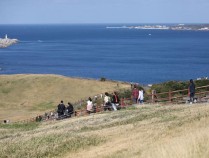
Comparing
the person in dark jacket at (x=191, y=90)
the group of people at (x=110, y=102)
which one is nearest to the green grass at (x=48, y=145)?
the group of people at (x=110, y=102)

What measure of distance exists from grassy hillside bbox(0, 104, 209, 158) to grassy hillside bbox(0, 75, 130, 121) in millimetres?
27216

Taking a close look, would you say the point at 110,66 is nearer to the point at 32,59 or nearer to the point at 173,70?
the point at 173,70

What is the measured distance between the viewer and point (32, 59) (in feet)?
492

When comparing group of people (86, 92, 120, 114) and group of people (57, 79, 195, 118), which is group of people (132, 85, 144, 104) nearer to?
group of people (57, 79, 195, 118)

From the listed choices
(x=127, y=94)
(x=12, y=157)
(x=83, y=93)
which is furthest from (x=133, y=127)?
(x=83, y=93)

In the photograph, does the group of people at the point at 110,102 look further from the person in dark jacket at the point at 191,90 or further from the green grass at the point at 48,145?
the green grass at the point at 48,145

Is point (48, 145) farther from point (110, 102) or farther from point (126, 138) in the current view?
point (110, 102)

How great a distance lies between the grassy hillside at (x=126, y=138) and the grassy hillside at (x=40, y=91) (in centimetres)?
2722

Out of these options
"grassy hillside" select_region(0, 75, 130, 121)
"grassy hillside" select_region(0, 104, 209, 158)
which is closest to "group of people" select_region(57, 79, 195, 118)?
"grassy hillside" select_region(0, 104, 209, 158)

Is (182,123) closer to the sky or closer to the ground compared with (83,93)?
closer to the sky

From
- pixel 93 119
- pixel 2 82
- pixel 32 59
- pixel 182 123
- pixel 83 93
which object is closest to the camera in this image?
pixel 182 123

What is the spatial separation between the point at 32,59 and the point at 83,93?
314 ft

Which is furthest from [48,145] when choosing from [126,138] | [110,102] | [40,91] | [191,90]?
[40,91]

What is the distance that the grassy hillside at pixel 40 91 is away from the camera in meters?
53.0
